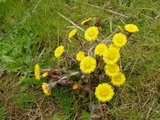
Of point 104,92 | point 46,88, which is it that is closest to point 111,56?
point 104,92

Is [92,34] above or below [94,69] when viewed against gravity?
above

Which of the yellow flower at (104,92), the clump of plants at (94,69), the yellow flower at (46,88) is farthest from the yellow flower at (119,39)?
the yellow flower at (46,88)

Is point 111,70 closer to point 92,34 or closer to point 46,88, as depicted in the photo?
point 92,34

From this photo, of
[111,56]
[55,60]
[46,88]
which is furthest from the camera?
[55,60]

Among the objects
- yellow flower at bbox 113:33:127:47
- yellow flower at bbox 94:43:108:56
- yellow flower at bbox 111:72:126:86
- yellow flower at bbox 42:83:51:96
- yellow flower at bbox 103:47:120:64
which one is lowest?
yellow flower at bbox 42:83:51:96

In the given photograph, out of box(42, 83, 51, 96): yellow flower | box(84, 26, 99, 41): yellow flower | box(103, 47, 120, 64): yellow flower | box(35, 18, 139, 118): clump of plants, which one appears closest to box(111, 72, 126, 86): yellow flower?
box(35, 18, 139, 118): clump of plants

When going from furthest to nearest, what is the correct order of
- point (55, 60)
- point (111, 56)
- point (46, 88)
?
point (55, 60) → point (46, 88) → point (111, 56)

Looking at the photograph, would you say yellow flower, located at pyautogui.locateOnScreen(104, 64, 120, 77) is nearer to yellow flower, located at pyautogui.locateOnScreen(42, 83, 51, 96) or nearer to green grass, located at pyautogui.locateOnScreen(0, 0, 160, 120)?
green grass, located at pyautogui.locateOnScreen(0, 0, 160, 120)

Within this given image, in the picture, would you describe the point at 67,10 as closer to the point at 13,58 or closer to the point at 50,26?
the point at 50,26

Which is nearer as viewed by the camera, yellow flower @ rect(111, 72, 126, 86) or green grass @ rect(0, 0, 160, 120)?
yellow flower @ rect(111, 72, 126, 86)
